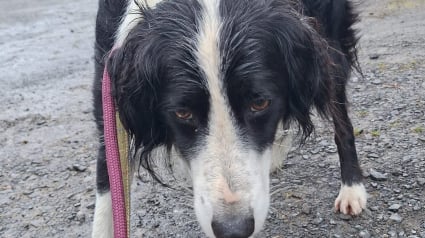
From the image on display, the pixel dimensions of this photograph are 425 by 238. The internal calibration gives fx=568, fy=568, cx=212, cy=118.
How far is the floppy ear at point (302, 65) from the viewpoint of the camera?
2.48 meters

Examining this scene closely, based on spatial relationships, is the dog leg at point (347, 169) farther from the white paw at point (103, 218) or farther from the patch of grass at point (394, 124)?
the white paw at point (103, 218)

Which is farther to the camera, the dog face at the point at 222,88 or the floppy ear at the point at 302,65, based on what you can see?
the floppy ear at the point at 302,65

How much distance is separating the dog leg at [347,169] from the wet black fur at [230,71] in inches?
29.3

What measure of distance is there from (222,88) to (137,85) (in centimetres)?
45

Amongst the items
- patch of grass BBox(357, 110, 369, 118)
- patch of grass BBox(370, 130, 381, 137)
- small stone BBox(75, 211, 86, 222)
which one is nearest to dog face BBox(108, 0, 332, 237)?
small stone BBox(75, 211, 86, 222)

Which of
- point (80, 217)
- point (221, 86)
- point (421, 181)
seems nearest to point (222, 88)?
point (221, 86)

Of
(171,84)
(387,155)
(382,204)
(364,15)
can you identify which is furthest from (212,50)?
(364,15)

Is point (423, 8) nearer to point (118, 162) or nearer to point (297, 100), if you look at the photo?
point (297, 100)

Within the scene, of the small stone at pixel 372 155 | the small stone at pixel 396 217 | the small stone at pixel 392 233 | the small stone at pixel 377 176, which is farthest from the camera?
the small stone at pixel 372 155

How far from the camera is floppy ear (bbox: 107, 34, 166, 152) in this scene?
2459 mm

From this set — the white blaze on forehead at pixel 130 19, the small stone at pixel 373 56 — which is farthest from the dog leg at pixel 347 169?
the small stone at pixel 373 56

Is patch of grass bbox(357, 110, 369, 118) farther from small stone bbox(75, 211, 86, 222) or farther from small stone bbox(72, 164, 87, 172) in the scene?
small stone bbox(75, 211, 86, 222)

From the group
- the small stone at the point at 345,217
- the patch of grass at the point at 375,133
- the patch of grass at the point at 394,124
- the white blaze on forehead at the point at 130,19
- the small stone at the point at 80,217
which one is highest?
the white blaze on forehead at the point at 130,19

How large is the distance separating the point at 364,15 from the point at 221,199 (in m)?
6.70
